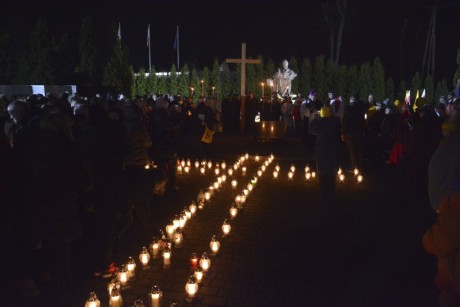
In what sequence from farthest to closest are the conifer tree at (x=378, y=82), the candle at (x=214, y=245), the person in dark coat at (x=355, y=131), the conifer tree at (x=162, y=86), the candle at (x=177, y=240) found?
the conifer tree at (x=162, y=86) < the conifer tree at (x=378, y=82) < the person in dark coat at (x=355, y=131) < the candle at (x=177, y=240) < the candle at (x=214, y=245)

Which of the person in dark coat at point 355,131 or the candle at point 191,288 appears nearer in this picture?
the candle at point 191,288

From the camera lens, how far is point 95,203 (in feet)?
17.7

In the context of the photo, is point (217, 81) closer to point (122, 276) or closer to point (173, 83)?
point (173, 83)

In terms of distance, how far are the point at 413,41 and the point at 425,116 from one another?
35032 millimetres

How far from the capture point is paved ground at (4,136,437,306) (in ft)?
16.2

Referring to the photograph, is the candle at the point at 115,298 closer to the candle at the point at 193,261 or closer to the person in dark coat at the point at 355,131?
the candle at the point at 193,261

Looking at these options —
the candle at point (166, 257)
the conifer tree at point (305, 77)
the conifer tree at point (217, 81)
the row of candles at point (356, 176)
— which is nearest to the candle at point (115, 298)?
the candle at point (166, 257)

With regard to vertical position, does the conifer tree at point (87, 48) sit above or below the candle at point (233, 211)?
above

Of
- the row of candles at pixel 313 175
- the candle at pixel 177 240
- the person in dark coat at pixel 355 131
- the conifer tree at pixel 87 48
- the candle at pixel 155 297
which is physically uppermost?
the conifer tree at pixel 87 48

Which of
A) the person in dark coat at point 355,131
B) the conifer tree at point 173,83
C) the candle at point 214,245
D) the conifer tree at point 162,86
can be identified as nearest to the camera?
the candle at point 214,245

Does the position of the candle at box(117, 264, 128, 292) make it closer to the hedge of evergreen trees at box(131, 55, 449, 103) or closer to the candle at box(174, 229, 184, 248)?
the candle at box(174, 229, 184, 248)

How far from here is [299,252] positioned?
622 cm

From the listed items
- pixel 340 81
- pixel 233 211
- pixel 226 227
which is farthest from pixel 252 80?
pixel 226 227

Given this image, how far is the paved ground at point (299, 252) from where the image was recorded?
16.2 ft
